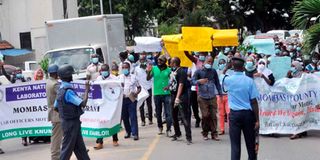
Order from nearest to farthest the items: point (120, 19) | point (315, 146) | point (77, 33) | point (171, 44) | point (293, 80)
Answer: point (315, 146), point (293, 80), point (171, 44), point (77, 33), point (120, 19)

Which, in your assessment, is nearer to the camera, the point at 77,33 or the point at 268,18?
the point at 77,33

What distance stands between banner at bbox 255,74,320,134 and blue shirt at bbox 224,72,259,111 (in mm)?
4342

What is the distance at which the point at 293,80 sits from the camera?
12.8m

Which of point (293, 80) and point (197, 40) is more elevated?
point (197, 40)

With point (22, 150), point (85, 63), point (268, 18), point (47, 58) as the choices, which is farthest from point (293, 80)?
point (268, 18)

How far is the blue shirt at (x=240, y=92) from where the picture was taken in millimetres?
8430

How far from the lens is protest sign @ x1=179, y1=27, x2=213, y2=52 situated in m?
14.2

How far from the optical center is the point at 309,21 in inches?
546

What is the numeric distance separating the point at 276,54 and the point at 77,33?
7.19 m

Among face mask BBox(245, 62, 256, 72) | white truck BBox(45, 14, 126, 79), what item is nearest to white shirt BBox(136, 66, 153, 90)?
face mask BBox(245, 62, 256, 72)

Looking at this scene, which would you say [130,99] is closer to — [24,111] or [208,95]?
[208,95]

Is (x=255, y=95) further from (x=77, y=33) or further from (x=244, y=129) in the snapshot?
(x=77, y=33)

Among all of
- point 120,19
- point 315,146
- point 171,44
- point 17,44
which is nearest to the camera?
point 315,146

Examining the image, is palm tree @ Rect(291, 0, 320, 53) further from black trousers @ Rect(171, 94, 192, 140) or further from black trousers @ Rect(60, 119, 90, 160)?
black trousers @ Rect(60, 119, 90, 160)
